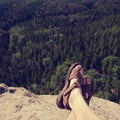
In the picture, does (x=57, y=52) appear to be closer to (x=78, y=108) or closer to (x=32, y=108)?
(x=32, y=108)

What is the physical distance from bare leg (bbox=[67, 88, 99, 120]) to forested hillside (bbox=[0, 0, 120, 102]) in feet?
77.4

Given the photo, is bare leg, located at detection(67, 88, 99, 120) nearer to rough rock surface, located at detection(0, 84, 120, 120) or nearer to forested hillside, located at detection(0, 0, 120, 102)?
rough rock surface, located at detection(0, 84, 120, 120)

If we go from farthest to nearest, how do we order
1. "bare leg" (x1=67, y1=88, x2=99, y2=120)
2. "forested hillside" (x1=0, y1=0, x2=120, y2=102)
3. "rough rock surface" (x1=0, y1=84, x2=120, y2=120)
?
"forested hillside" (x1=0, y1=0, x2=120, y2=102)
"rough rock surface" (x1=0, y1=84, x2=120, y2=120)
"bare leg" (x1=67, y1=88, x2=99, y2=120)

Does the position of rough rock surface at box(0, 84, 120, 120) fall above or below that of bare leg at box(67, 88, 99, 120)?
below

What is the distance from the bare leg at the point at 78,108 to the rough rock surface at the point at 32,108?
3.83 metres

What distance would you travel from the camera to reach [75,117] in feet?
33.9

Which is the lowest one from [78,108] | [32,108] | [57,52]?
[57,52]

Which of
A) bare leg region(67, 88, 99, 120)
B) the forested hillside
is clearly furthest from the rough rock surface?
the forested hillside

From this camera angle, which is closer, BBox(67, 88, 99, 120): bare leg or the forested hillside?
BBox(67, 88, 99, 120): bare leg

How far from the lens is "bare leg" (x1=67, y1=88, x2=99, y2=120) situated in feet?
31.4

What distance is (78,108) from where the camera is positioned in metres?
10.2

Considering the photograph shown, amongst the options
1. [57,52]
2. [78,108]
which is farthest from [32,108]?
[57,52]

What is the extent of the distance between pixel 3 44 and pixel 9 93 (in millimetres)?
48815

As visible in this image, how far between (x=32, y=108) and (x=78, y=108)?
610 centimetres
